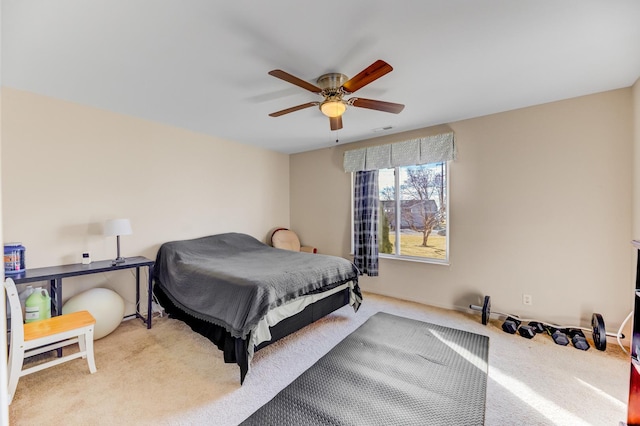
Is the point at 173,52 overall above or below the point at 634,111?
above

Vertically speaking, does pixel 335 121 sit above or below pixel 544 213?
above

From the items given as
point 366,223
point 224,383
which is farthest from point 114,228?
point 366,223

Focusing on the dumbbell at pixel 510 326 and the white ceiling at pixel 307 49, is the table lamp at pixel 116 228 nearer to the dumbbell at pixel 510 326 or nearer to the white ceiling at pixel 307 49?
the white ceiling at pixel 307 49

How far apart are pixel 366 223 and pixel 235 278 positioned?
2298 millimetres

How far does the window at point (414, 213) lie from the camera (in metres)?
3.76

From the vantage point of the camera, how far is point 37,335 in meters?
1.99

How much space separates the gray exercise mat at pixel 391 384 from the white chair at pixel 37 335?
4.85 feet

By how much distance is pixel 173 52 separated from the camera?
203 cm

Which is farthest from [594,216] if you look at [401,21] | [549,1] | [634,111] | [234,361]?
[234,361]

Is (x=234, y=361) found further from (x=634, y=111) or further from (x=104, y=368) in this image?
(x=634, y=111)

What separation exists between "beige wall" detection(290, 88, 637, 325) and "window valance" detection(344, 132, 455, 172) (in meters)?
0.14

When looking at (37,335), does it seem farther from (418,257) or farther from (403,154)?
(403,154)

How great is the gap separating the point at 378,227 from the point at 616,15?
3.07 meters

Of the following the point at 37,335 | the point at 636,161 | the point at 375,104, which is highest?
the point at 375,104
